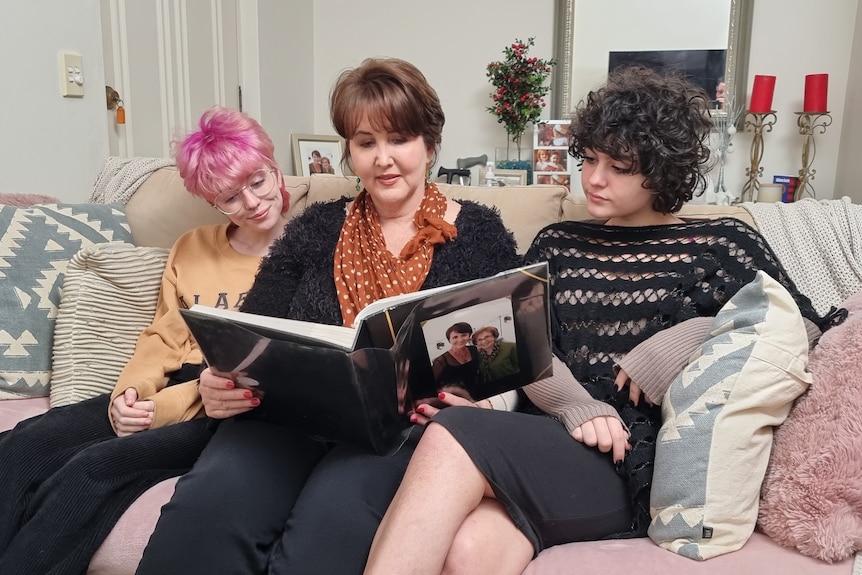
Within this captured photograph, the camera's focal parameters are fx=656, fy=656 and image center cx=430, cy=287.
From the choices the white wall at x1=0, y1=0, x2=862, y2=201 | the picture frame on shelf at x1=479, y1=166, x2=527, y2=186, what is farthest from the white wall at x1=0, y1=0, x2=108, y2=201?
the picture frame on shelf at x1=479, y1=166, x2=527, y2=186

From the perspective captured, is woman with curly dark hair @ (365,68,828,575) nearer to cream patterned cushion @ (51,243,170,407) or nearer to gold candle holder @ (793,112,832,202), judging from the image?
cream patterned cushion @ (51,243,170,407)

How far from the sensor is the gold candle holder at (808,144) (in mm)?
2564

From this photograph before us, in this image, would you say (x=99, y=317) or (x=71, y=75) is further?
(x=71, y=75)

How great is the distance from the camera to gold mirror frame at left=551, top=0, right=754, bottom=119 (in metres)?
2.62

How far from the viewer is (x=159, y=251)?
1604mm

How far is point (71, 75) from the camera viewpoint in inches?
78.0

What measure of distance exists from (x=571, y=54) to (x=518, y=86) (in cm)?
30

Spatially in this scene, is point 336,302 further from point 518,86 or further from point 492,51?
point 492,51

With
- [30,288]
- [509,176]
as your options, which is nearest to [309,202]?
[30,288]

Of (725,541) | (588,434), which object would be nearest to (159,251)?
(588,434)

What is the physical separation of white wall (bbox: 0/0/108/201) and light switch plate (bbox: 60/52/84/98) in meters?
0.01

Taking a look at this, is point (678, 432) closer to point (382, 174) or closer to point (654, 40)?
point (382, 174)

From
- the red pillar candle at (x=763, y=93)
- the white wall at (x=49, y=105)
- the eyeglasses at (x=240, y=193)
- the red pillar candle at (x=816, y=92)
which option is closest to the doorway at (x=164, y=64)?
the white wall at (x=49, y=105)

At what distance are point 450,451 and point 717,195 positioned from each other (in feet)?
6.79
